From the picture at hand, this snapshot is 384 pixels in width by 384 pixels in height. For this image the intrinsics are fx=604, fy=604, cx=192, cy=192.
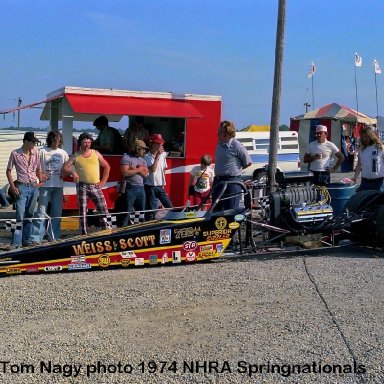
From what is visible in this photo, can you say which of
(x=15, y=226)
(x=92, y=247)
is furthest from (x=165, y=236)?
(x=15, y=226)

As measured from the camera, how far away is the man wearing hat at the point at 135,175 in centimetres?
883

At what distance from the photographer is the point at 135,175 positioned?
29.1ft

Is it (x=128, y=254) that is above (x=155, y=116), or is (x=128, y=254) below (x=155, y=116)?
below

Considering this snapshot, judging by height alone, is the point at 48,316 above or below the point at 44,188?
below

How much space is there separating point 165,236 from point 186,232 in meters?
0.24

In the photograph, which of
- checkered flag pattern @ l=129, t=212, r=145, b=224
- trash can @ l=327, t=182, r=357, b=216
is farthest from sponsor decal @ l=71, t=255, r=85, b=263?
trash can @ l=327, t=182, r=357, b=216

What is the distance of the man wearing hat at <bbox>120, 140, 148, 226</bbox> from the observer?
8.83m

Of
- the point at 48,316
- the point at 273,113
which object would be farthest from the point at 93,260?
the point at 273,113

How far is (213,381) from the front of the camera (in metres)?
3.67

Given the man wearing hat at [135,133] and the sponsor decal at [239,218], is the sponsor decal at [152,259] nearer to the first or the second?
the sponsor decal at [239,218]

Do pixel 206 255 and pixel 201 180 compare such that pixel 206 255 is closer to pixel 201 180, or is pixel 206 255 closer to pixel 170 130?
pixel 201 180

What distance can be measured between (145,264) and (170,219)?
0.59 m

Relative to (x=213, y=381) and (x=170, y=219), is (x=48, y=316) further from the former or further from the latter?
(x=170, y=219)

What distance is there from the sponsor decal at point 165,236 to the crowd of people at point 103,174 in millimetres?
687
